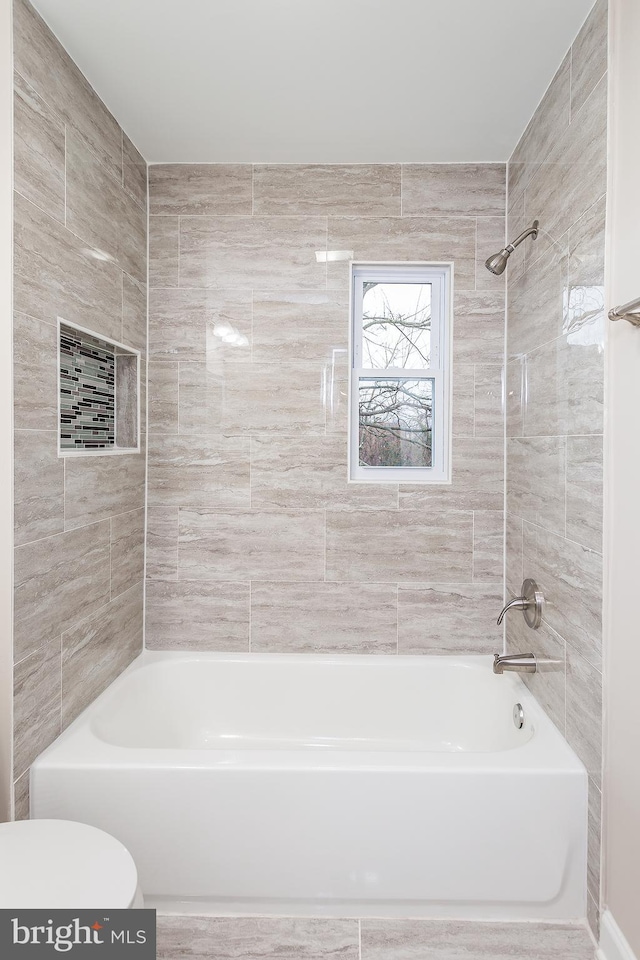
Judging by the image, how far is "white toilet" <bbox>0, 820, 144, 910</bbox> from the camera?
1231 millimetres

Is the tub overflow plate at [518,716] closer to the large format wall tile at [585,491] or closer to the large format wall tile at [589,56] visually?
the large format wall tile at [585,491]

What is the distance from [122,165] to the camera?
238 cm

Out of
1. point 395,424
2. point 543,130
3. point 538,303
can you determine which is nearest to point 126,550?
point 395,424

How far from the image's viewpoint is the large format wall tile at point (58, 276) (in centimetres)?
167

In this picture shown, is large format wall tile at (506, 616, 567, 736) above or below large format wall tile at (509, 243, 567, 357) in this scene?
below

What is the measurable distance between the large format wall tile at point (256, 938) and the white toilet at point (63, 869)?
1.88 ft

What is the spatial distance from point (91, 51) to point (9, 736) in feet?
6.82

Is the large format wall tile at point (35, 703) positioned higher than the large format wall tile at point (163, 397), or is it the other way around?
the large format wall tile at point (163, 397)

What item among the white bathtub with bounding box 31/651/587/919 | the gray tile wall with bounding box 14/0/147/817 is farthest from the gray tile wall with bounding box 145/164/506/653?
the white bathtub with bounding box 31/651/587/919

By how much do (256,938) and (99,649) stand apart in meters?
1.06

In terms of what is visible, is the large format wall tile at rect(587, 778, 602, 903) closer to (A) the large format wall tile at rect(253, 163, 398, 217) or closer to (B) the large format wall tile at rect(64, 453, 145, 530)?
(B) the large format wall tile at rect(64, 453, 145, 530)

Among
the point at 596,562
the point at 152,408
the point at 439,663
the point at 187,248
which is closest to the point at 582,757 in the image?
the point at 596,562

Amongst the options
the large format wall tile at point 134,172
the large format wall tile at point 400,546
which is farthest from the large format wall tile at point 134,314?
the large format wall tile at point 400,546

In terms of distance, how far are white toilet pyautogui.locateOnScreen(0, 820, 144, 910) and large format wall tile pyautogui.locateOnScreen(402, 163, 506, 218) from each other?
249 cm
